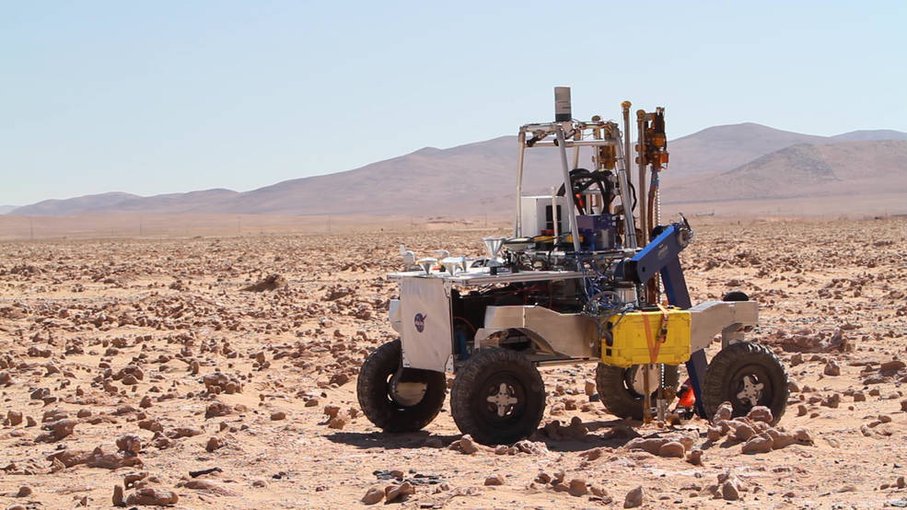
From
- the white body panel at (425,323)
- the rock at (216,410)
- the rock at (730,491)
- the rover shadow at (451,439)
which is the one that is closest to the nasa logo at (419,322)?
the white body panel at (425,323)

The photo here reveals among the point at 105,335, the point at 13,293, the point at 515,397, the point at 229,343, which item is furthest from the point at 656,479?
the point at 13,293

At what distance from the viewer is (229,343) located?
17.7 metres

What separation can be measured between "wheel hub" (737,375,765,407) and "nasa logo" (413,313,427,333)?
2.54 meters

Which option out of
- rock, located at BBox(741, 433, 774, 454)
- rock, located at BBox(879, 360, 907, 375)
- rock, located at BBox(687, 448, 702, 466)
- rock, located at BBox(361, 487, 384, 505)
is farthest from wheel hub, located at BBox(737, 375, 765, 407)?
rock, located at BBox(361, 487, 384, 505)

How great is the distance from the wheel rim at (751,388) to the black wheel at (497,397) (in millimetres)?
1680

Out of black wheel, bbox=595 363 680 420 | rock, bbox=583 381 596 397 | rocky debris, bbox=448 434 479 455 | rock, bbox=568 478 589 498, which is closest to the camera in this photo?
rock, bbox=568 478 589 498

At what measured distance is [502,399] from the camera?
10.1 metres

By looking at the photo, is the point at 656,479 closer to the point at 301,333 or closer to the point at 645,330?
the point at 645,330

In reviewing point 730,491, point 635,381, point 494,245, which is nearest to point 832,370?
point 635,381

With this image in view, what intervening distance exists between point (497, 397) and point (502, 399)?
0.14 ft

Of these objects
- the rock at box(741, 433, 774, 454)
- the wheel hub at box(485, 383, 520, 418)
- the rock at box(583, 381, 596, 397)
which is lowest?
the rock at box(583, 381, 596, 397)

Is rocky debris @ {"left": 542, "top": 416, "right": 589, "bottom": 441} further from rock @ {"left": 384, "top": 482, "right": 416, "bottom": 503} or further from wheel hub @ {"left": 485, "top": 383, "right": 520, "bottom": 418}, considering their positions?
rock @ {"left": 384, "top": 482, "right": 416, "bottom": 503}

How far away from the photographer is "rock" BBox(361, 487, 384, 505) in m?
7.92

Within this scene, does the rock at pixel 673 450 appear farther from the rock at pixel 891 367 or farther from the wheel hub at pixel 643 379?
the rock at pixel 891 367
